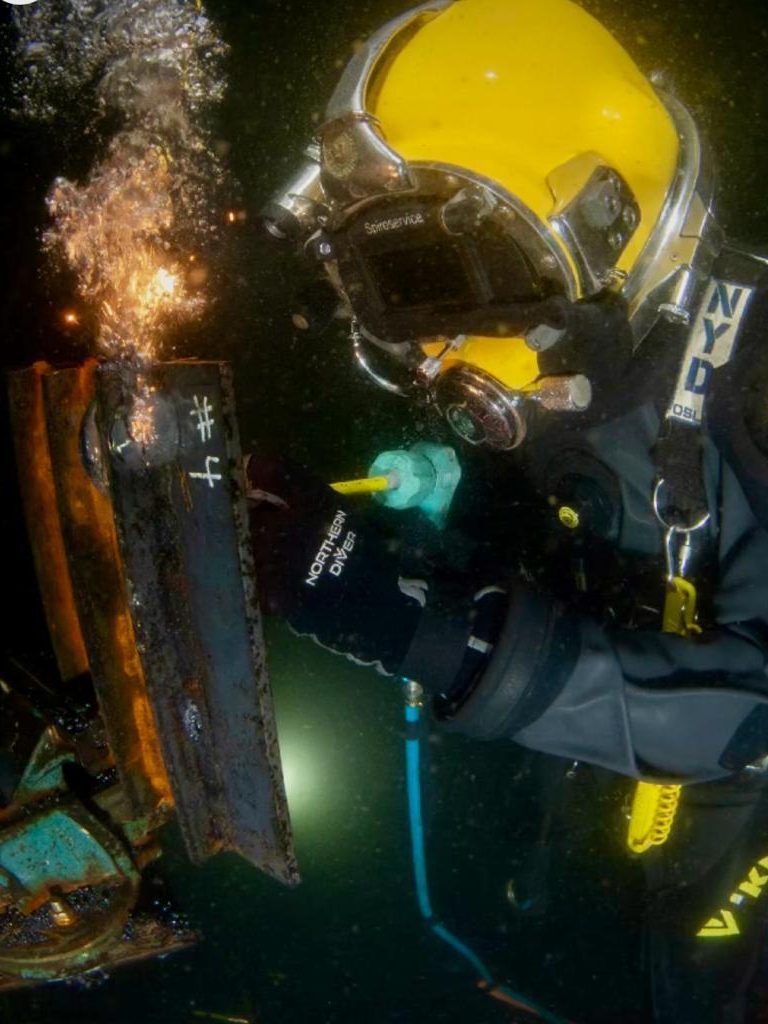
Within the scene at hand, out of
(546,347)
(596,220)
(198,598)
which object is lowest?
(198,598)

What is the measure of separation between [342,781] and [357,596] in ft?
6.95

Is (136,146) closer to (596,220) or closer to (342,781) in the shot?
(596,220)

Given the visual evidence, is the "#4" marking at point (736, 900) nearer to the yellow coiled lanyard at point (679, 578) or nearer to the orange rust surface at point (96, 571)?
the yellow coiled lanyard at point (679, 578)

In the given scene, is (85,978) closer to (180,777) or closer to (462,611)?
(180,777)

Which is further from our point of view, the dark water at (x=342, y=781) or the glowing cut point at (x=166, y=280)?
the glowing cut point at (x=166, y=280)

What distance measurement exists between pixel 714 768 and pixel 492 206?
56.8 inches

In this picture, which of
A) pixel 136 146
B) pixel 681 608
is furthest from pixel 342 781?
pixel 136 146

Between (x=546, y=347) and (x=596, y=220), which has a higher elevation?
(x=596, y=220)

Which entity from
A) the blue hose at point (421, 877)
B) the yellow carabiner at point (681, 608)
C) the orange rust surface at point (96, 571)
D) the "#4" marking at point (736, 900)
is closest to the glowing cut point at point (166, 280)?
the orange rust surface at point (96, 571)

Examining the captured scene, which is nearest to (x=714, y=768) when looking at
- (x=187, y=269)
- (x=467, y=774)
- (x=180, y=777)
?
(x=180, y=777)

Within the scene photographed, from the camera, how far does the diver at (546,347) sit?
1.53 meters

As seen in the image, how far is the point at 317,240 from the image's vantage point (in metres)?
1.84

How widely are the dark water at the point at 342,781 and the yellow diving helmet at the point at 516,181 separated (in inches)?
58.2

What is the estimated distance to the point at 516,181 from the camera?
5.08 feet
